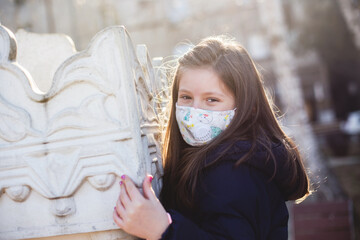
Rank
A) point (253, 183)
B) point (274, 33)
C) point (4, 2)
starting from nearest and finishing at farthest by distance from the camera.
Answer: point (253, 183)
point (4, 2)
point (274, 33)

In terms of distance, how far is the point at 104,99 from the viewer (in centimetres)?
153

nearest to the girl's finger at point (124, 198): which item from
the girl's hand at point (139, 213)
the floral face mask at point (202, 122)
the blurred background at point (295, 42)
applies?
the girl's hand at point (139, 213)

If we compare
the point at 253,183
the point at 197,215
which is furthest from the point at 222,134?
the point at 197,215

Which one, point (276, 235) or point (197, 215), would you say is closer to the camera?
point (197, 215)

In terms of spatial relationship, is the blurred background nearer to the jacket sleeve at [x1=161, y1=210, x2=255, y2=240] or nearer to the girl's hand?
the girl's hand

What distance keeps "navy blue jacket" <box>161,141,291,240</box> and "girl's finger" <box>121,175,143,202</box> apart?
19 centimetres

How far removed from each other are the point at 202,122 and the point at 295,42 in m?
Result: 20.2

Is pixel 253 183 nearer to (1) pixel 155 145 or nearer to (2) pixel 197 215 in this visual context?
(2) pixel 197 215

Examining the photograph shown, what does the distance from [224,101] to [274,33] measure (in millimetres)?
7733

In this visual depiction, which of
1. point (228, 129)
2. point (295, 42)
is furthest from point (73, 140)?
point (295, 42)

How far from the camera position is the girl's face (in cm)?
186

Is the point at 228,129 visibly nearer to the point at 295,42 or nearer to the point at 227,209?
the point at 227,209

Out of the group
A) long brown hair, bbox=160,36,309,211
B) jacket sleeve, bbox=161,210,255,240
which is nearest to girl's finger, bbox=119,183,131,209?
jacket sleeve, bbox=161,210,255,240

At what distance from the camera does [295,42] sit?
20656 mm
